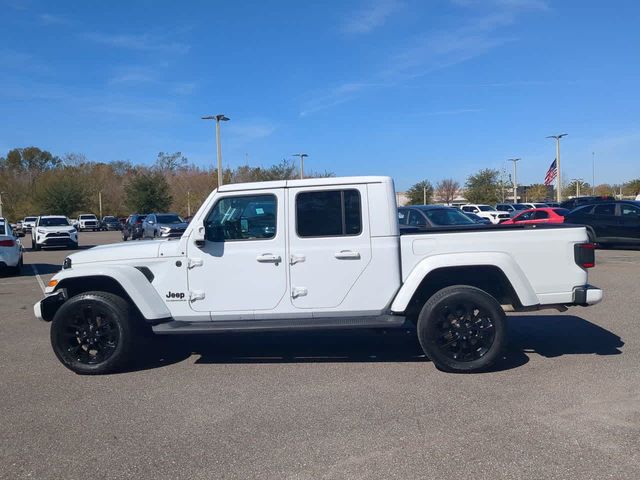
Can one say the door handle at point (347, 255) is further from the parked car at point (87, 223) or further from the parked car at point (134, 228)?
the parked car at point (87, 223)

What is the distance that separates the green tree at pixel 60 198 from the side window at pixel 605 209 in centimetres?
7138

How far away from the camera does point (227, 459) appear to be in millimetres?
4445

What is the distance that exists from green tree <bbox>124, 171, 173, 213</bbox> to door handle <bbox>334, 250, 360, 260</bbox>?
215 ft

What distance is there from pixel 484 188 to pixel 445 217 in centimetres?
5469

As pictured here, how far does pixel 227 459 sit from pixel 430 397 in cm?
208

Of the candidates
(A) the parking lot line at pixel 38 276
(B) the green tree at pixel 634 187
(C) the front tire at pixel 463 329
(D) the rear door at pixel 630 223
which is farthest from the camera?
(B) the green tree at pixel 634 187

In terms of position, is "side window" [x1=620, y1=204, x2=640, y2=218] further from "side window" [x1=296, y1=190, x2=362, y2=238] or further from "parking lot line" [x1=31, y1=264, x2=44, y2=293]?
"parking lot line" [x1=31, y1=264, x2=44, y2=293]

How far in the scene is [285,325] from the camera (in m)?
6.45

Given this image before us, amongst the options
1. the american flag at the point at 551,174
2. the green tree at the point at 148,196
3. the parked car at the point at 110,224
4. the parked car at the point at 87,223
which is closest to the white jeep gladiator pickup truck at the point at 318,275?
the american flag at the point at 551,174

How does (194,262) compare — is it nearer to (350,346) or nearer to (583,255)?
(350,346)

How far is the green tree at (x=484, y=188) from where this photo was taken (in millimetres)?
69500

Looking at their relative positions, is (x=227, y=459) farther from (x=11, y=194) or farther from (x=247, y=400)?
(x=11, y=194)

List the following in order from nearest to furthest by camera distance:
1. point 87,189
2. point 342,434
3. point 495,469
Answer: point 495,469, point 342,434, point 87,189

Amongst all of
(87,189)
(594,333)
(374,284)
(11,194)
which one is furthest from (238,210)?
(11,194)
